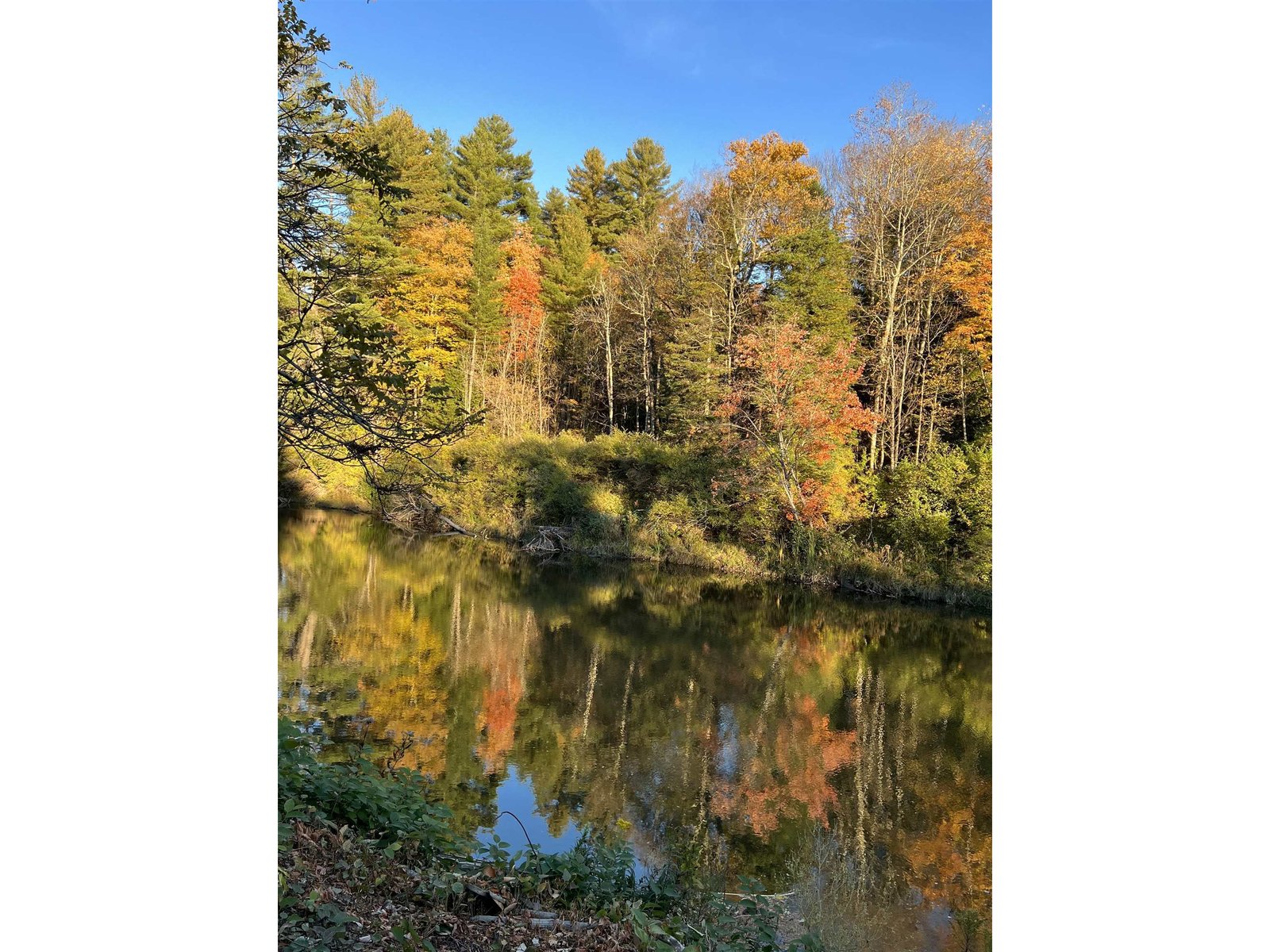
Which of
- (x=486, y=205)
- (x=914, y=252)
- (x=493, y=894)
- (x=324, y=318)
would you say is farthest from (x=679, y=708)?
(x=486, y=205)

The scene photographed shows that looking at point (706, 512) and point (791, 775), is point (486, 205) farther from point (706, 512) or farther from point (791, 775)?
point (791, 775)

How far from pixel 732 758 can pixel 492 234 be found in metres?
13.0

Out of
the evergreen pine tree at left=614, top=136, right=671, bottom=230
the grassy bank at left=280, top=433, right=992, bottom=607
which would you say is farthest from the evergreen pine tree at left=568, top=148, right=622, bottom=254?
the grassy bank at left=280, top=433, right=992, bottom=607

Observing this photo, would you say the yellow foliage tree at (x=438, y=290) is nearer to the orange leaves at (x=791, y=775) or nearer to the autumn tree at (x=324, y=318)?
the orange leaves at (x=791, y=775)

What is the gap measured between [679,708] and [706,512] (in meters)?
6.23

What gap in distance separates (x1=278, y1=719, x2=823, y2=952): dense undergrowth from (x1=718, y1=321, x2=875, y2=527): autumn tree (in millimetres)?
8037

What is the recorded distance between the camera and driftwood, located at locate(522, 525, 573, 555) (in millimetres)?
12906

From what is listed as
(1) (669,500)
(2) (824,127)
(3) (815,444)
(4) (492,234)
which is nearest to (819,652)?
(3) (815,444)

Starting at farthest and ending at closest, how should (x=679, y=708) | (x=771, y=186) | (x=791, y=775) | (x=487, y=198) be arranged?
1. (x=487, y=198)
2. (x=771, y=186)
3. (x=679, y=708)
4. (x=791, y=775)

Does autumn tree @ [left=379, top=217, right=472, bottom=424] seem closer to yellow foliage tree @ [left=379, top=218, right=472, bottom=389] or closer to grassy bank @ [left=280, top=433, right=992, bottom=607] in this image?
yellow foliage tree @ [left=379, top=218, right=472, bottom=389]

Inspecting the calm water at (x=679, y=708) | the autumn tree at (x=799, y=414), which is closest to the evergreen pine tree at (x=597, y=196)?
the autumn tree at (x=799, y=414)

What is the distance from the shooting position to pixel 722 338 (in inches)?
499

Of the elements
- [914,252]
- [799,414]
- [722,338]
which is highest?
[914,252]
